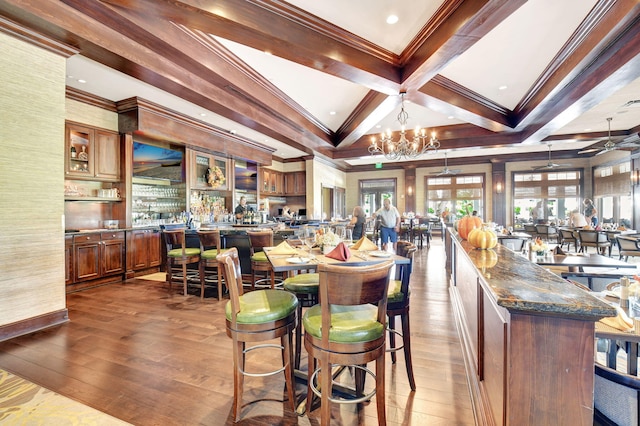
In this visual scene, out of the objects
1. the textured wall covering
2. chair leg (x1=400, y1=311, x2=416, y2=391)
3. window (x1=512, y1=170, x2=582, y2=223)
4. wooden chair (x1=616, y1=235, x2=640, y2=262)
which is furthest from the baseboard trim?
window (x1=512, y1=170, x2=582, y2=223)

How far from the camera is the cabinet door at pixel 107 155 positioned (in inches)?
207

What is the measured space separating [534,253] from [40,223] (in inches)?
228

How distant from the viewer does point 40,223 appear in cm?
321

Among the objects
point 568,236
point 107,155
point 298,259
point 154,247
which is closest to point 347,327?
point 298,259

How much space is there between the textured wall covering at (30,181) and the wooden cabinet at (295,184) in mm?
7895

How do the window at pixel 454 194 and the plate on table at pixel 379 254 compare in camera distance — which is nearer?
the plate on table at pixel 379 254

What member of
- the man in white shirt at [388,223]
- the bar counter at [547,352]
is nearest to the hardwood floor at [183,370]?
the bar counter at [547,352]

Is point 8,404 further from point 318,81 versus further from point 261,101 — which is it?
point 318,81

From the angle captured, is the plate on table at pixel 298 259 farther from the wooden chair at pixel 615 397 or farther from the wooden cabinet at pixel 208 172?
the wooden cabinet at pixel 208 172

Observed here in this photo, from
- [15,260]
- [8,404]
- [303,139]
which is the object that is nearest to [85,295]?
[15,260]

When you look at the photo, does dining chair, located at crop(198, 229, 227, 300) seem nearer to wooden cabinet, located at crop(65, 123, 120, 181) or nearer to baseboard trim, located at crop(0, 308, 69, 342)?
baseboard trim, located at crop(0, 308, 69, 342)

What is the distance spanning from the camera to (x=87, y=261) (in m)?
4.78

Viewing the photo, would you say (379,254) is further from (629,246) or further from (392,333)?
(629,246)

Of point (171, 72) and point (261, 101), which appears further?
point (261, 101)
